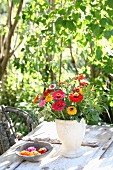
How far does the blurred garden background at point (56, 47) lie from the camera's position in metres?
2.82

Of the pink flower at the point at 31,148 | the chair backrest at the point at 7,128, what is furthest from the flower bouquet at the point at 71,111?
the chair backrest at the point at 7,128

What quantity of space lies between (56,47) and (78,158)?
1838mm

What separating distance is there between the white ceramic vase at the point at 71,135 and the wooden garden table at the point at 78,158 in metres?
0.04

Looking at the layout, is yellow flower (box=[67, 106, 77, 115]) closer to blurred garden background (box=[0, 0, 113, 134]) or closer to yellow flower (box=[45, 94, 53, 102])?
yellow flower (box=[45, 94, 53, 102])

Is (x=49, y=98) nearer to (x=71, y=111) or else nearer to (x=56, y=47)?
(x=71, y=111)

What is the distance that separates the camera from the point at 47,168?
176 centimetres

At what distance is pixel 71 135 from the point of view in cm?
186

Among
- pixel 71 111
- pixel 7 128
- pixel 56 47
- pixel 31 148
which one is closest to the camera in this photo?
pixel 71 111

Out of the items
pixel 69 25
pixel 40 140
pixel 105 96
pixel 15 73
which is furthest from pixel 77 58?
pixel 40 140

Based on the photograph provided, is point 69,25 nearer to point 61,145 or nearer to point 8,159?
point 61,145

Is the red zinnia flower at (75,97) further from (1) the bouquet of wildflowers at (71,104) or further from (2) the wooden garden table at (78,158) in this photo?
(2) the wooden garden table at (78,158)

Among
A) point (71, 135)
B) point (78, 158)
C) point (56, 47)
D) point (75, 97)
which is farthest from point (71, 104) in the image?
point (56, 47)

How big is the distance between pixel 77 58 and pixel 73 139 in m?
2.43

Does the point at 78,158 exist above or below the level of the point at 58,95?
below
